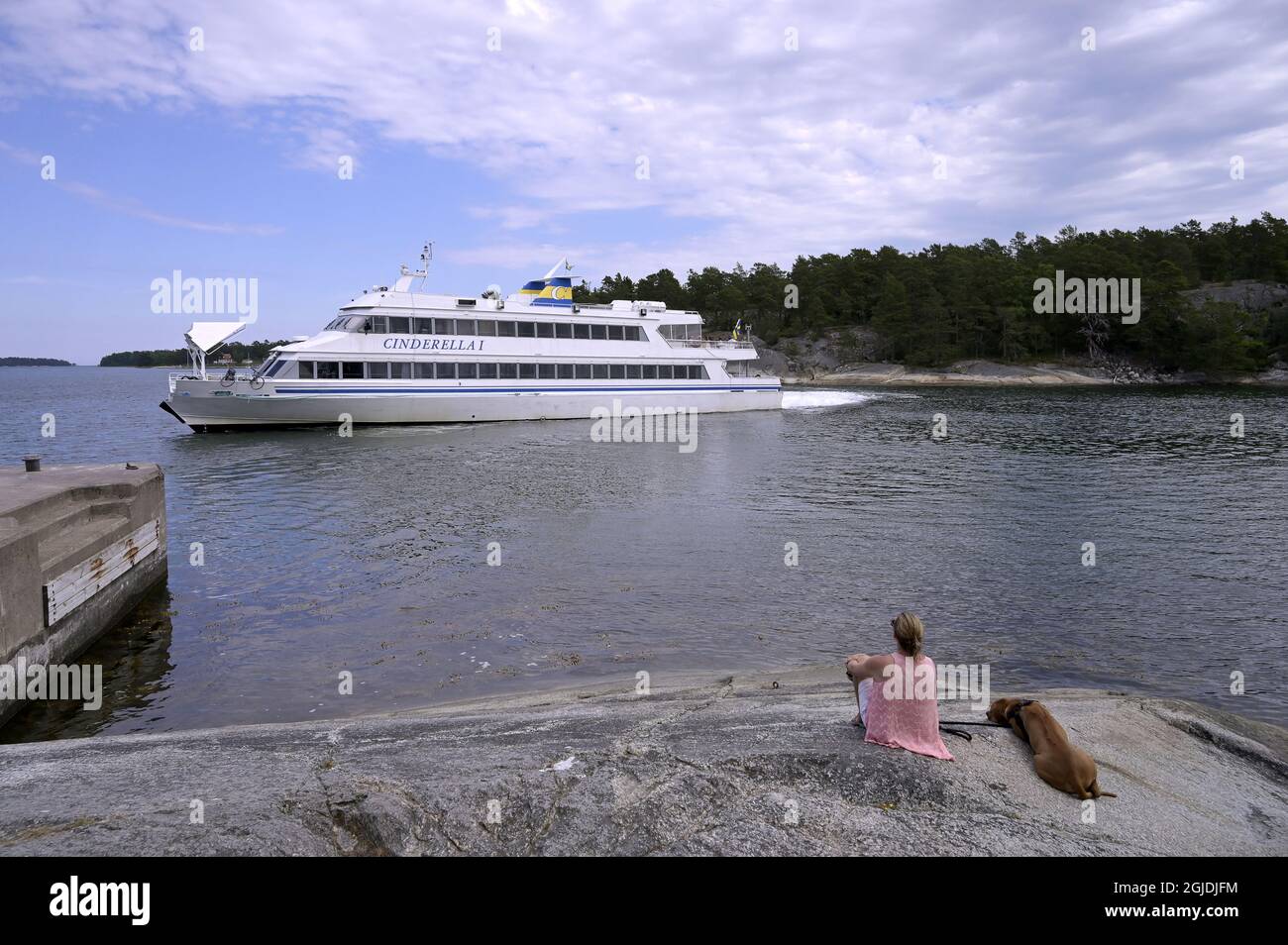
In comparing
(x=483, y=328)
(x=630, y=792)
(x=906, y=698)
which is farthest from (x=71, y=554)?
(x=483, y=328)

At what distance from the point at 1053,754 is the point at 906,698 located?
958 millimetres

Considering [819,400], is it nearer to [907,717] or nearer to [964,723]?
[964,723]

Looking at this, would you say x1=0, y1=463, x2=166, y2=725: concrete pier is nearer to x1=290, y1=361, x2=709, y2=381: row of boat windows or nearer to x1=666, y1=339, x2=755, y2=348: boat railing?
x1=290, y1=361, x2=709, y2=381: row of boat windows

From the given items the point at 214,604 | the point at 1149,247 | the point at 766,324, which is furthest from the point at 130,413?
the point at 1149,247

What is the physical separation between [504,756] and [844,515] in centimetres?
1517

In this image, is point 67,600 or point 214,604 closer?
point 67,600

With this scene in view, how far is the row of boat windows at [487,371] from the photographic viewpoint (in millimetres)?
39250

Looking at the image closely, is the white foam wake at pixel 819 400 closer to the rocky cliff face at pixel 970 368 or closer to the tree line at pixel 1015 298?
the rocky cliff face at pixel 970 368

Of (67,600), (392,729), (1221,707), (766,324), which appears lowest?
(1221,707)

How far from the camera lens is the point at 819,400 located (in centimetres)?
6631

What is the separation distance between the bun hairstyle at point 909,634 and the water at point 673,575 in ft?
14.3

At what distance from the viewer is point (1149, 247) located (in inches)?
4636

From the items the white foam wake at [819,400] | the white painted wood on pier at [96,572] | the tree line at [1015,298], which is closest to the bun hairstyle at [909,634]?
the white painted wood on pier at [96,572]
